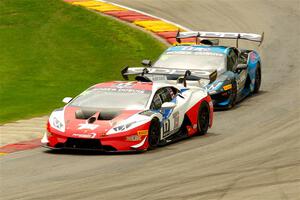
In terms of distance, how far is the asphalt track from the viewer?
39.3 ft

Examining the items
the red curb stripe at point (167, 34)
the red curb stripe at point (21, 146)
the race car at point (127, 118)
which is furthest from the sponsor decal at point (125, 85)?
the red curb stripe at point (167, 34)

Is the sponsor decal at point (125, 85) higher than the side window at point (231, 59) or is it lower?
higher

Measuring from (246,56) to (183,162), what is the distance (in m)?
10.1

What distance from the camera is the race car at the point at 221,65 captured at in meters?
21.6

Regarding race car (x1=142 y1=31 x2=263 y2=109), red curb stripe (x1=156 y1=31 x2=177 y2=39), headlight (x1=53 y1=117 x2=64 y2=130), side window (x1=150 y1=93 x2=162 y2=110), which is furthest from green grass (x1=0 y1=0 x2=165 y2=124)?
headlight (x1=53 y1=117 x2=64 y2=130)

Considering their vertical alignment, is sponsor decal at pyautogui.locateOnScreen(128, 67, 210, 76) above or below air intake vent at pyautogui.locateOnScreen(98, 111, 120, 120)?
below

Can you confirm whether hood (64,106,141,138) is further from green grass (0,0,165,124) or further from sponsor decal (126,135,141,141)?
green grass (0,0,165,124)

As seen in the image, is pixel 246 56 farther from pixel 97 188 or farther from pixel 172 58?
pixel 97 188

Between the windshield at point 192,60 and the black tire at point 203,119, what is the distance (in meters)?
4.30

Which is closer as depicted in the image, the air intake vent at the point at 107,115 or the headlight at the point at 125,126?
the headlight at the point at 125,126

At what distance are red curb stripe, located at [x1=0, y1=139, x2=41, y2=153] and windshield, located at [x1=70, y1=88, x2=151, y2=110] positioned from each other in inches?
38.9

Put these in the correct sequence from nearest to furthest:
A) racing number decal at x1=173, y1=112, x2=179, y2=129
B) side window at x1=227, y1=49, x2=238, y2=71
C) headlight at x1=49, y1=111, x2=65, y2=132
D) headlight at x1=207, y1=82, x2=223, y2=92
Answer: headlight at x1=49, y1=111, x2=65, y2=132 < racing number decal at x1=173, y1=112, x2=179, y2=129 < headlight at x1=207, y1=82, x2=223, y2=92 < side window at x1=227, y1=49, x2=238, y2=71

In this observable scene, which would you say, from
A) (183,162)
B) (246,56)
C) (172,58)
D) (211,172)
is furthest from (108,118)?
(246,56)

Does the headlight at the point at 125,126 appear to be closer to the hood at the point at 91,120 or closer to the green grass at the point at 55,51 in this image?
the hood at the point at 91,120
